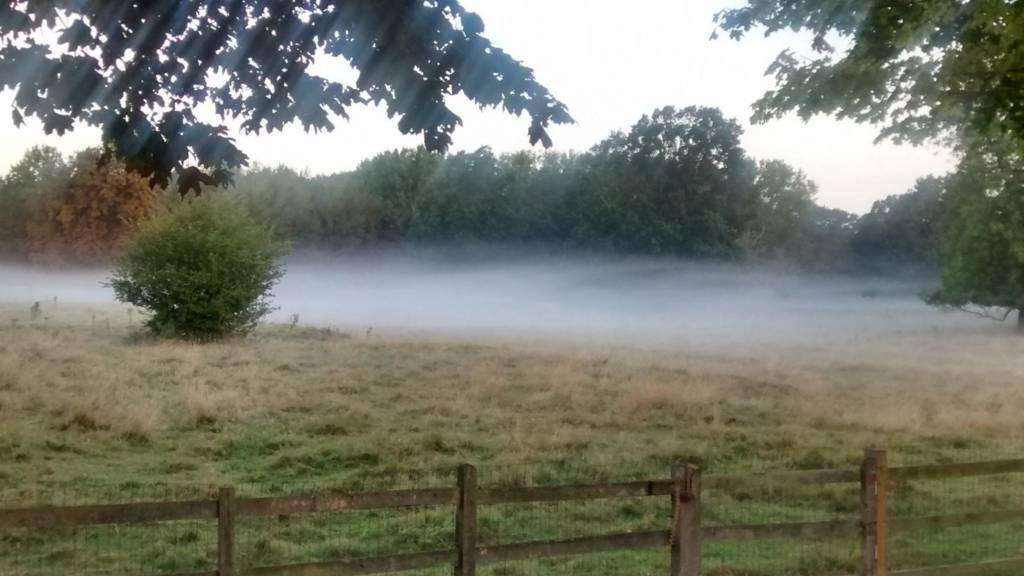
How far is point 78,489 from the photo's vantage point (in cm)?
679

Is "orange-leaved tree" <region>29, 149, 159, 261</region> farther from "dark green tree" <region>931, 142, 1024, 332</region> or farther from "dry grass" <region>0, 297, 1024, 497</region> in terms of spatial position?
"dark green tree" <region>931, 142, 1024, 332</region>

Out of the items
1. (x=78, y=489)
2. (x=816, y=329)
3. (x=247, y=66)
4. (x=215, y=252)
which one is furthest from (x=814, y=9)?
(x=215, y=252)

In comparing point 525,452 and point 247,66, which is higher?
point 247,66

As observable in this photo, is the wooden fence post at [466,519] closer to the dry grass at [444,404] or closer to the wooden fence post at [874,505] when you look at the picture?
the wooden fence post at [874,505]

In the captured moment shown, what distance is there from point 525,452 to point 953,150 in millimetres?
5051

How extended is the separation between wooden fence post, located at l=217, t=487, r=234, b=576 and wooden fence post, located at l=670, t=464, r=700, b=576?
7.35 ft

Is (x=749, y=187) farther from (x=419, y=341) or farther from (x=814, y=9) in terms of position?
(x=419, y=341)

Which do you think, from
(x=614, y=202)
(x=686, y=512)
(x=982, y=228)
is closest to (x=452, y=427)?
(x=614, y=202)

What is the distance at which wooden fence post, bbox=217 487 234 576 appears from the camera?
4.24 metres

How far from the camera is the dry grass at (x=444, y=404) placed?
7.85 m

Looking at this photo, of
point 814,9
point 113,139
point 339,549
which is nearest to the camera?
point 113,139

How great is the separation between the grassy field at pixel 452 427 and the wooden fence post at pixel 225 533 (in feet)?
5.87

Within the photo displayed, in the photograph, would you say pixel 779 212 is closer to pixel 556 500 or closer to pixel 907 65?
pixel 907 65

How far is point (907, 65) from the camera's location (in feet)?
28.0
